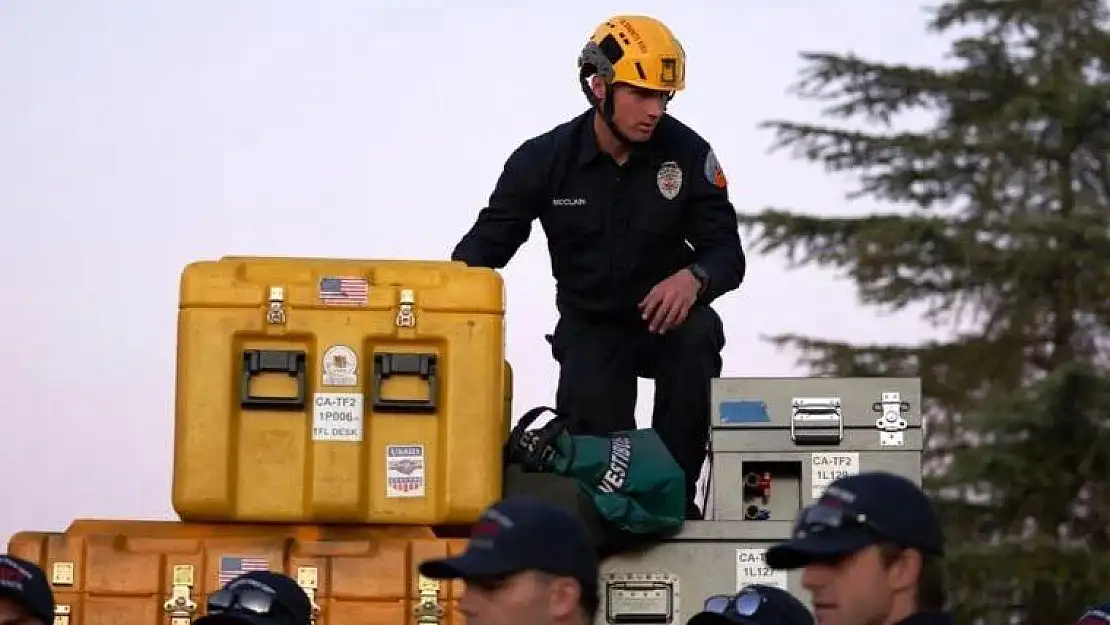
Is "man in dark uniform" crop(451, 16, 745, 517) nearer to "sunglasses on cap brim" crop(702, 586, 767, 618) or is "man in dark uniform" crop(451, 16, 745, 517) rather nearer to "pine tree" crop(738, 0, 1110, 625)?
"sunglasses on cap brim" crop(702, 586, 767, 618)

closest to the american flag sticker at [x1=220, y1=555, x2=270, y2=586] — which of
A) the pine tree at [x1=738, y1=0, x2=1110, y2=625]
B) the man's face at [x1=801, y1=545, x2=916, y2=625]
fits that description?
the man's face at [x1=801, y1=545, x2=916, y2=625]

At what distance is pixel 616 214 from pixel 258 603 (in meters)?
2.41

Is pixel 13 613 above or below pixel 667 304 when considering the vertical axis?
below

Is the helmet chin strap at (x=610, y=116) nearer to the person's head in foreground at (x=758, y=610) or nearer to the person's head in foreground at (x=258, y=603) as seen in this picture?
the person's head in foreground at (x=758, y=610)

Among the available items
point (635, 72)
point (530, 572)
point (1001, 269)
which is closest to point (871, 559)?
point (530, 572)

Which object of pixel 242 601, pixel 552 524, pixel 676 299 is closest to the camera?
pixel 552 524

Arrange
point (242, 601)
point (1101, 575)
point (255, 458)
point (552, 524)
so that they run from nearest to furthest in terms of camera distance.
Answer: point (552, 524) → point (242, 601) → point (255, 458) → point (1101, 575)

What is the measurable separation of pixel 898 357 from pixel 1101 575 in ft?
17.3

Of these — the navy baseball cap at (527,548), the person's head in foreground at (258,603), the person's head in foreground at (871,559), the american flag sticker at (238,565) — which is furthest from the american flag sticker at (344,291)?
the person's head in foreground at (871,559)

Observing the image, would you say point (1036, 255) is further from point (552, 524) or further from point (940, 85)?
point (552, 524)

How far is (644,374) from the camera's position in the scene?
8.60 m

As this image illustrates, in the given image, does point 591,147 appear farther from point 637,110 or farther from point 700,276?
point 700,276

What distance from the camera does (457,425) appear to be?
7480 millimetres

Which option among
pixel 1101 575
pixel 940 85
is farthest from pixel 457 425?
pixel 940 85
